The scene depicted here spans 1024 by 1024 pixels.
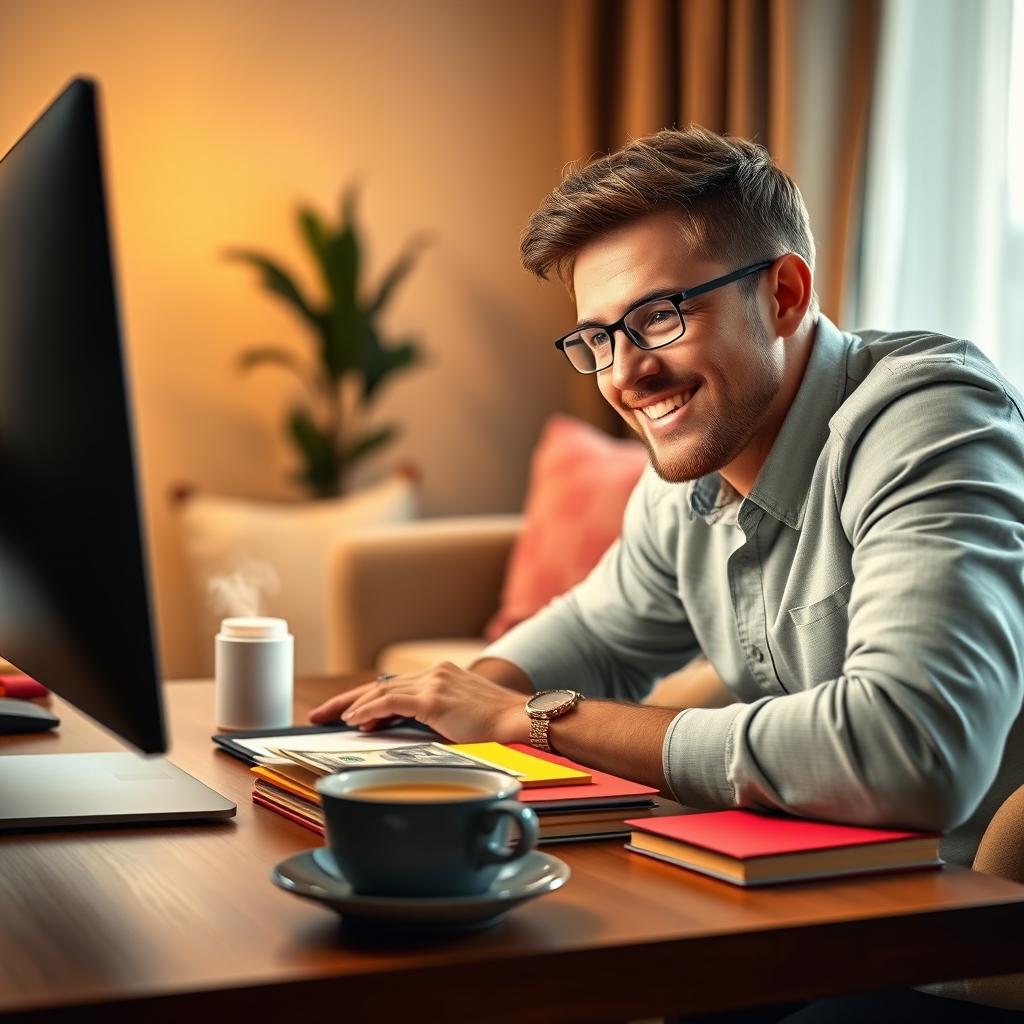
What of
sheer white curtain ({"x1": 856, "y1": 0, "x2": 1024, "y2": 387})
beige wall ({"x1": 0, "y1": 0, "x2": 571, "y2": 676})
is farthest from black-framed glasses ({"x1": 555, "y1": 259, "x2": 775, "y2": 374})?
beige wall ({"x1": 0, "y1": 0, "x2": 571, "y2": 676})

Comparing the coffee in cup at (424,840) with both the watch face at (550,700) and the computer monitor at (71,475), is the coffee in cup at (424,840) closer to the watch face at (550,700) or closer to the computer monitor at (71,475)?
the computer monitor at (71,475)

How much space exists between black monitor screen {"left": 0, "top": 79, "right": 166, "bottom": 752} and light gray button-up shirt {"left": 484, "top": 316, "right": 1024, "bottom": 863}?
46cm

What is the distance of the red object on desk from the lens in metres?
1.58

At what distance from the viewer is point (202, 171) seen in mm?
3818

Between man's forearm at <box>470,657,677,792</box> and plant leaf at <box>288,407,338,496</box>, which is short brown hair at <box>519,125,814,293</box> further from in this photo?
plant leaf at <box>288,407,338,496</box>

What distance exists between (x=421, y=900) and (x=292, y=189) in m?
3.40

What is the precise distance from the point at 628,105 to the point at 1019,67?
134 cm

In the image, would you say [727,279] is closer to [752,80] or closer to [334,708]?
[334,708]

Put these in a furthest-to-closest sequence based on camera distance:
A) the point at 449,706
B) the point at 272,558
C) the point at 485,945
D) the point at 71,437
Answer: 1. the point at 272,558
2. the point at 449,706
3. the point at 71,437
4. the point at 485,945

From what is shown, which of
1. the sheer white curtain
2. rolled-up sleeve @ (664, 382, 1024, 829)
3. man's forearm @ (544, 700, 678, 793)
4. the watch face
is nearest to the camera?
rolled-up sleeve @ (664, 382, 1024, 829)

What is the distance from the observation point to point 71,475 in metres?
0.85

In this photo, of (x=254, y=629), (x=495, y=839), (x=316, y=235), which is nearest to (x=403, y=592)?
(x=316, y=235)

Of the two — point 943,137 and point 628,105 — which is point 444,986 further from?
point 628,105

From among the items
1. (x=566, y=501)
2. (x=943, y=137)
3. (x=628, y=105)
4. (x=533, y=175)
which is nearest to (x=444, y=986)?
(x=566, y=501)
